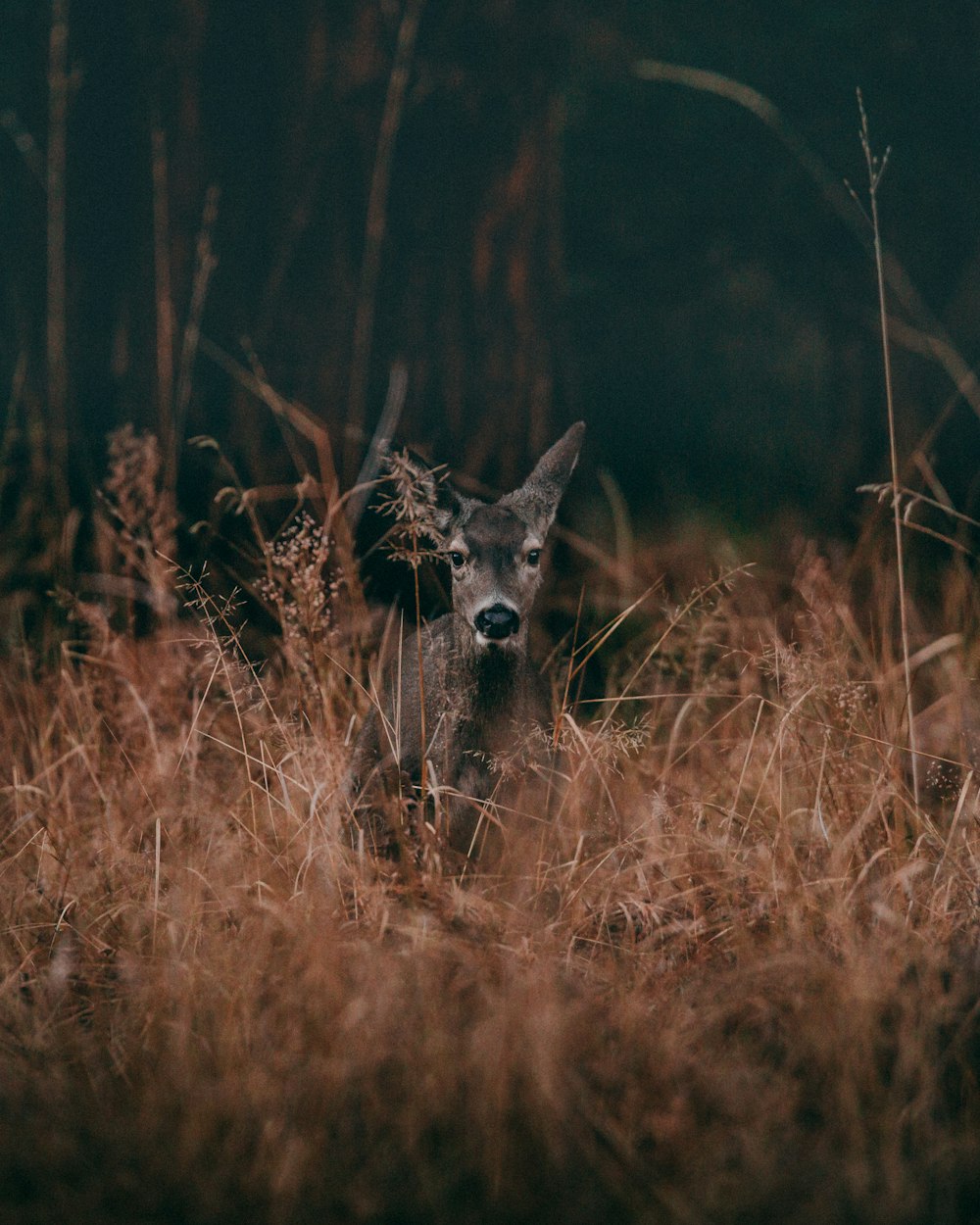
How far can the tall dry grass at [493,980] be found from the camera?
1858mm

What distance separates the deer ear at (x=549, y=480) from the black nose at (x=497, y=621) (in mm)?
530

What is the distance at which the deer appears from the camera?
128 inches

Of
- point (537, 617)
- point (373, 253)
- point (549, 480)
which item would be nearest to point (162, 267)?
point (373, 253)

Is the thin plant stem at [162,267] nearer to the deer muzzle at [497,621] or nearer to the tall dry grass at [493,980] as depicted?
the tall dry grass at [493,980]

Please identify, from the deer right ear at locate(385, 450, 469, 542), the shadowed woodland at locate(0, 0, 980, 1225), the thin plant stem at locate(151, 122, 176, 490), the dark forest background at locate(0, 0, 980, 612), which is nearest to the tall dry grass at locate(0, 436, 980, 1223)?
the shadowed woodland at locate(0, 0, 980, 1225)

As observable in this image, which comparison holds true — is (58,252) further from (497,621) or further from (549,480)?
(497,621)

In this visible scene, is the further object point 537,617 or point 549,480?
point 537,617

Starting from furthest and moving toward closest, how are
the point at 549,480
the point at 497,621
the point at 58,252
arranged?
1. the point at 58,252
2. the point at 549,480
3. the point at 497,621

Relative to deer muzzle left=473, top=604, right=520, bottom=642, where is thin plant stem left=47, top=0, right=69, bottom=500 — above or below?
above

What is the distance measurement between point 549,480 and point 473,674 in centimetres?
65

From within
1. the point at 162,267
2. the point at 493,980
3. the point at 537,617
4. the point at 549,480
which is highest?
the point at 162,267

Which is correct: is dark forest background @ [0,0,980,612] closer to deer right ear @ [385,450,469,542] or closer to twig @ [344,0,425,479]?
→ twig @ [344,0,425,479]

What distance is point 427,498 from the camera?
3.21m

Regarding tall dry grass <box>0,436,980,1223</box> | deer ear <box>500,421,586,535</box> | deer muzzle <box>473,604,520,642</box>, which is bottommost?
tall dry grass <box>0,436,980,1223</box>
